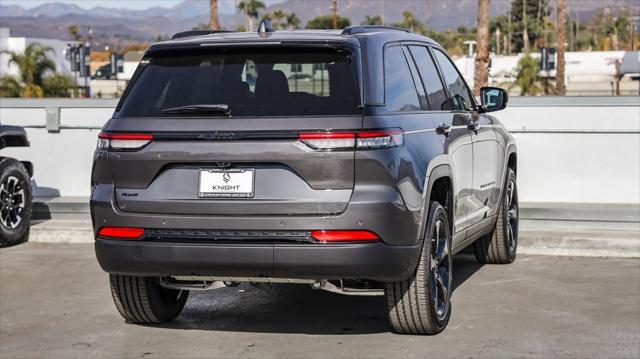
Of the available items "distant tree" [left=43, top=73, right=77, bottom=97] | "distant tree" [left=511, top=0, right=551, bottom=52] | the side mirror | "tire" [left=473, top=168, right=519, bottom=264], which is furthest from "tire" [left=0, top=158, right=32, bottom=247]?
"distant tree" [left=511, top=0, right=551, bottom=52]

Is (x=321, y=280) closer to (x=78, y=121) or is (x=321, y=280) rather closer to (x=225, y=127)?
(x=225, y=127)

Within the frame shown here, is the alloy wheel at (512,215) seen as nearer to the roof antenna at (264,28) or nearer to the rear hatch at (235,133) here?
the roof antenna at (264,28)

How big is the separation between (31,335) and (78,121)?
687 cm

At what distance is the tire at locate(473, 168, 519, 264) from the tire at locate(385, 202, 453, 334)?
7.69 feet

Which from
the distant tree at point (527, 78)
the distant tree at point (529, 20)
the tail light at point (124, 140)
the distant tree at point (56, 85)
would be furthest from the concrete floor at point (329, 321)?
the distant tree at point (529, 20)

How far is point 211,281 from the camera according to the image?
6387 mm

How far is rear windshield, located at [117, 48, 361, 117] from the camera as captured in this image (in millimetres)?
6012

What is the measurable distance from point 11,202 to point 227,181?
5.47 meters

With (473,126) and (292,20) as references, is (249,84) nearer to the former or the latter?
(473,126)

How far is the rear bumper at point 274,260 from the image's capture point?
19.2ft

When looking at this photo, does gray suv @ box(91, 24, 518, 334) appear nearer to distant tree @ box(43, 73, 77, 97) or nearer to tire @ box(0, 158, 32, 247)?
tire @ box(0, 158, 32, 247)

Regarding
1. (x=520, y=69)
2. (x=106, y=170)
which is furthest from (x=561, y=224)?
(x=520, y=69)

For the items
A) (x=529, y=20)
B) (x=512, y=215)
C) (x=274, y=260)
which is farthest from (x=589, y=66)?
(x=274, y=260)

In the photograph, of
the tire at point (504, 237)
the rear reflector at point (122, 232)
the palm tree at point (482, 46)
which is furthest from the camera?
the palm tree at point (482, 46)
